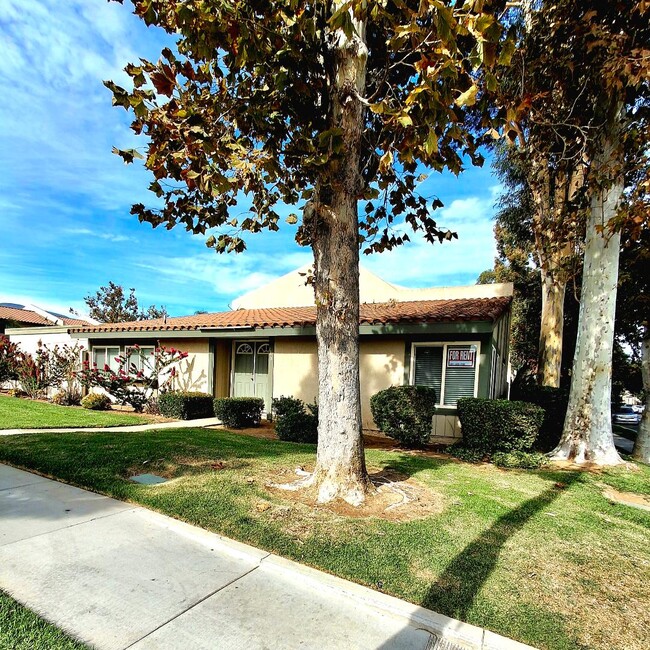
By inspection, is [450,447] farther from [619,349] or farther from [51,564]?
[619,349]

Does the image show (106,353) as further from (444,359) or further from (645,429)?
(645,429)

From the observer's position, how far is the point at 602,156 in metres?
8.77

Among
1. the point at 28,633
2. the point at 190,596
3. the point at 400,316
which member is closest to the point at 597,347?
the point at 400,316

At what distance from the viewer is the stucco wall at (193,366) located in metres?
14.0

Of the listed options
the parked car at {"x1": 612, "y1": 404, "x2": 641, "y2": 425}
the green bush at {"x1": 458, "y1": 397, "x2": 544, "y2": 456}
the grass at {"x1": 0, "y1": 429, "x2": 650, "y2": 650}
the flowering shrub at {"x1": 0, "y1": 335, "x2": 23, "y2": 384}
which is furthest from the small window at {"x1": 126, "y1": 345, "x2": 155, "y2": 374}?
the parked car at {"x1": 612, "y1": 404, "x2": 641, "y2": 425}

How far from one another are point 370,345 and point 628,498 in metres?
6.55

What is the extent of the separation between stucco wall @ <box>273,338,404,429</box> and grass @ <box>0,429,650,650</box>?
389cm

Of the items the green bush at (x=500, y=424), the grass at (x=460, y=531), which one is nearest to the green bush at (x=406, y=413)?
the green bush at (x=500, y=424)

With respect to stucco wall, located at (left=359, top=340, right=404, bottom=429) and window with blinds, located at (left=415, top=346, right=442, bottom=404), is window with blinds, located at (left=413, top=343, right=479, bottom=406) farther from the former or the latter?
stucco wall, located at (left=359, top=340, right=404, bottom=429)

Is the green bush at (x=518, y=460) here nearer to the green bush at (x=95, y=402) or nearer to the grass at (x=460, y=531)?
the grass at (x=460, y=531)

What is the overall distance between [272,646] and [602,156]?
10.6 m

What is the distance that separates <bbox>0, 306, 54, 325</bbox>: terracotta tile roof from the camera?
30.3 metres

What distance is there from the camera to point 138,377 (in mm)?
14070

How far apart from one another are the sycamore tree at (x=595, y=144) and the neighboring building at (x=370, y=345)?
2074mm
